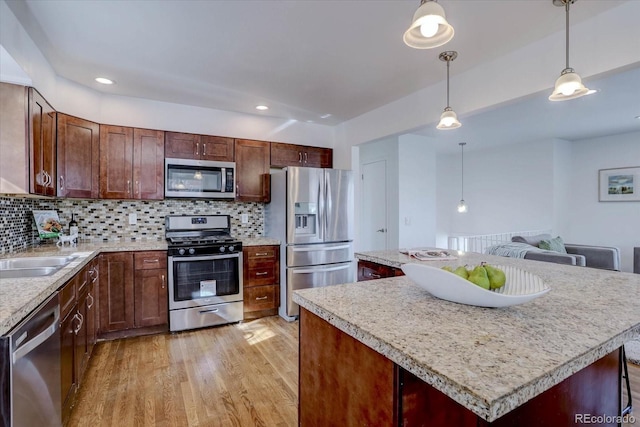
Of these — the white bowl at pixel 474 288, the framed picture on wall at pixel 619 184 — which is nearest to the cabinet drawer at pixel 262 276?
the white bowl at pixel 474 288

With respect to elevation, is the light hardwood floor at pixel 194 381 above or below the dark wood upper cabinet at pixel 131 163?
below

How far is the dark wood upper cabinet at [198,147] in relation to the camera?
3457 millimetres

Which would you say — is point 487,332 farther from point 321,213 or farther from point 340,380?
point 321,213

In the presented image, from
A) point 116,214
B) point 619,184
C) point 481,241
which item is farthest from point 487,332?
point 619,184

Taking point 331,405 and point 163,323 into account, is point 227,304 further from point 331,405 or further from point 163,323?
point 331,405

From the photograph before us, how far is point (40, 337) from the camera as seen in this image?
4.53ft

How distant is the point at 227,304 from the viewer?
133 inches

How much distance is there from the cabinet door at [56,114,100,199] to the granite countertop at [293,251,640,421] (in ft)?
8.75

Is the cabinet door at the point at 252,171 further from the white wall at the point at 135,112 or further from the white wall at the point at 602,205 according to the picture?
the white wall at the point at 602,205

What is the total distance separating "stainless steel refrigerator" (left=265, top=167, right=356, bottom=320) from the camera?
358 centimetres

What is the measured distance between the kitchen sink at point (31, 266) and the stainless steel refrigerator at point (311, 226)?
1.94 m

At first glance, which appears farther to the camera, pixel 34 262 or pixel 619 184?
pixel 619 184

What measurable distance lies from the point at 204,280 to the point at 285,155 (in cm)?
179

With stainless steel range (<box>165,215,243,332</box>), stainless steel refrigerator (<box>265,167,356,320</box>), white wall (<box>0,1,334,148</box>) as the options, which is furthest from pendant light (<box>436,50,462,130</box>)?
stainless steel range (<box>165,215,243,332</box>)
